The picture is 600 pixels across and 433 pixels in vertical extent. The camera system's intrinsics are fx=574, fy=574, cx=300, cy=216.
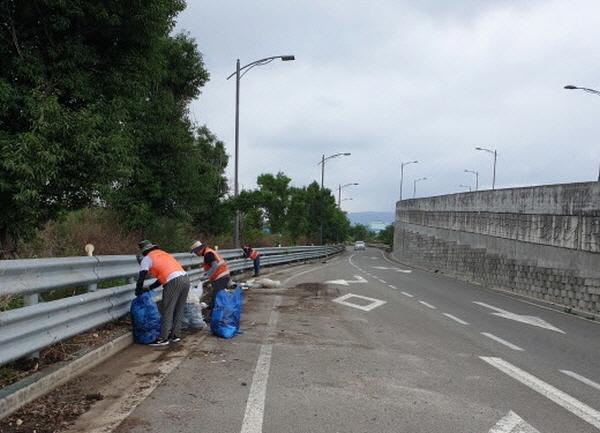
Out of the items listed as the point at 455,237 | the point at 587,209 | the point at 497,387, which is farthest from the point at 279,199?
the point at 497,387

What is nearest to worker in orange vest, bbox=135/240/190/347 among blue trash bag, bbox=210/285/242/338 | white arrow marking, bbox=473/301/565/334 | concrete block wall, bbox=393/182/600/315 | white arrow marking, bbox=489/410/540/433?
blue trash bag, bbox=210/285/242/338

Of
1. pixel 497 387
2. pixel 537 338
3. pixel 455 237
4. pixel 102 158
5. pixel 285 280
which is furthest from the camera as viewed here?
pixel 455 237

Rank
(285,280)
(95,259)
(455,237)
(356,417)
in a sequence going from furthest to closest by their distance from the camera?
(455,237)
(285,280)
(95,259)
(356,417)

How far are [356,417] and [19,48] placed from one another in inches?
259

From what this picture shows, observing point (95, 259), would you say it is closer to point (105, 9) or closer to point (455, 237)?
point (105, 9)

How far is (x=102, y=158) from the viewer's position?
784 centimetres

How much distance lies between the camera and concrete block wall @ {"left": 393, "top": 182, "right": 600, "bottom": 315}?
16500mm

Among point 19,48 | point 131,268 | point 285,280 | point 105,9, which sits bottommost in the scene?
point 285,280

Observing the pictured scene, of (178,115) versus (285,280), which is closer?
(178,115)

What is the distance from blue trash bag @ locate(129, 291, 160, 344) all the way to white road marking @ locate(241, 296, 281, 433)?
147 centimetres

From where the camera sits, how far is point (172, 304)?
7711 mm

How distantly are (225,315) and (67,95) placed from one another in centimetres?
393

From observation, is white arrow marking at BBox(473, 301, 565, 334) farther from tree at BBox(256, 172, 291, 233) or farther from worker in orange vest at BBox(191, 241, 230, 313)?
tree at BBox(256, 172, 291, 233)

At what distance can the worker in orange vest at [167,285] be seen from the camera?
7660 mm
